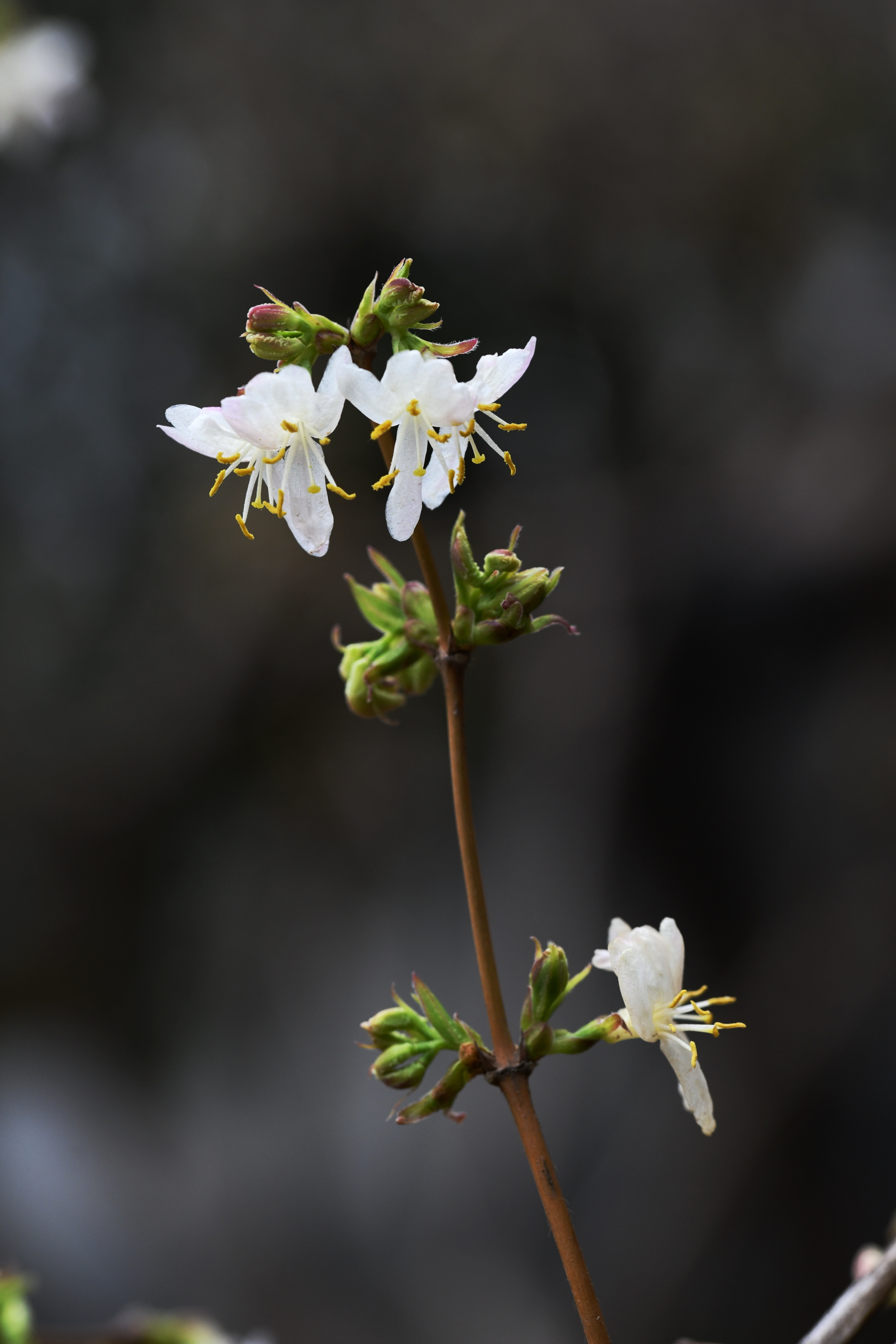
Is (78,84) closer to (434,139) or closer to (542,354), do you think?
(434,139)

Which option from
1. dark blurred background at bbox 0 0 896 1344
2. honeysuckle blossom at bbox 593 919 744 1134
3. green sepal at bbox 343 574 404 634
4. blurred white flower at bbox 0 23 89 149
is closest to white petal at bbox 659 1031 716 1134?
honeysuckle blossom at bbox 593 919 744 1134

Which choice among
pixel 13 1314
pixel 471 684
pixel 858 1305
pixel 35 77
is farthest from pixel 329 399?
pixel 35 77

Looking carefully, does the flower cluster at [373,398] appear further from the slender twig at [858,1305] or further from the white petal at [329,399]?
the slender twig at [858,1305]

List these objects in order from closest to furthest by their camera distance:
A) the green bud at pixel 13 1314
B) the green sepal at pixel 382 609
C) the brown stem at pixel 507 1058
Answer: the brown stem at pixel 507 1058
the green sepal at pixel 382 609
the green bud at pixel 13 1314

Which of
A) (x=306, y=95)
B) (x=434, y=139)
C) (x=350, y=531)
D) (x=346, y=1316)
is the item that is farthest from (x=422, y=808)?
(x=306, y=95)

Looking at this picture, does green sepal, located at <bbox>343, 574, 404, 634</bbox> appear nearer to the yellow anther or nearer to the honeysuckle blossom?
the yellow anther

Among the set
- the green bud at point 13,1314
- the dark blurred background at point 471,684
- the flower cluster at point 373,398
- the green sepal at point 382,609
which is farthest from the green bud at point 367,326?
the dark blurred background at point 471,684
